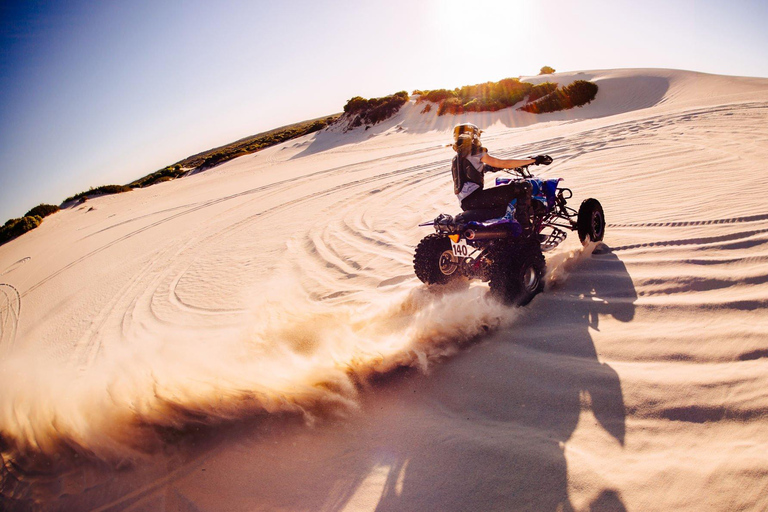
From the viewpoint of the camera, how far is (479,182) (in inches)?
148

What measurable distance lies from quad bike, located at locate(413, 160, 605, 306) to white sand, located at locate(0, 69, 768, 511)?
0.65 feet

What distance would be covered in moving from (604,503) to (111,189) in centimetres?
2533

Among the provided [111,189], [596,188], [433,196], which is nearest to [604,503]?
[596,188]

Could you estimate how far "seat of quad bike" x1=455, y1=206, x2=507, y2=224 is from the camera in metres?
3.66

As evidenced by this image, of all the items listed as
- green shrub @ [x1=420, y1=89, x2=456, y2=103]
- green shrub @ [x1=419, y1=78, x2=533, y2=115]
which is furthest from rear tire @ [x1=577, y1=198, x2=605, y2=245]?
green shrub @ [x1=420, y1=89, x2=456, y2=103]

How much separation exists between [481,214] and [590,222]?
1421 millimetres

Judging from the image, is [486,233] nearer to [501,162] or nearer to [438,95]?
[501,162]

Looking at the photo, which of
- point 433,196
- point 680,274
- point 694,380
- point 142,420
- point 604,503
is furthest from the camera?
point 433,196

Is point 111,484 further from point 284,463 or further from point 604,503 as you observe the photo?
point 604,503

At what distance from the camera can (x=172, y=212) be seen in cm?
1319

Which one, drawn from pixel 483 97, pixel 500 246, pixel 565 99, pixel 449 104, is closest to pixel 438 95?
pixel 449 104

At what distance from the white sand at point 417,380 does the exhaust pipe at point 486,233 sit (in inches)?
23.2

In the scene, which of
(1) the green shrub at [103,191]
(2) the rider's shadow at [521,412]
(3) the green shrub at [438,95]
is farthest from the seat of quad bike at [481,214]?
(3) the green shrub at [438,95]

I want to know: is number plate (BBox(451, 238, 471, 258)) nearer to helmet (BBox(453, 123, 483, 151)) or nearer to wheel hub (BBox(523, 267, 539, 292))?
wheel hub (BBox(523, 267, 539, 292))
